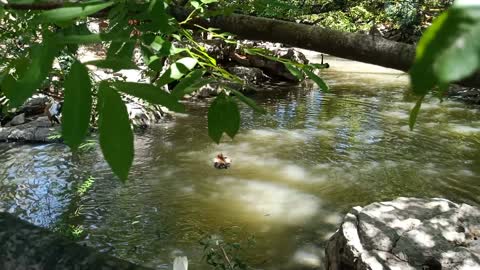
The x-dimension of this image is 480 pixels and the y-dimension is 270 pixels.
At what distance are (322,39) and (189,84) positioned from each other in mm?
264

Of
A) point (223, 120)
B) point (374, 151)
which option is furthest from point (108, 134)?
point (374, 151)

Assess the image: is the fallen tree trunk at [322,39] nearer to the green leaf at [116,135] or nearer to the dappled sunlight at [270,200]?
the green leaf at [116,135]

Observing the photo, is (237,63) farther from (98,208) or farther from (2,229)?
(2,229)

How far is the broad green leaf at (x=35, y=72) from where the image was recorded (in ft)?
1.66

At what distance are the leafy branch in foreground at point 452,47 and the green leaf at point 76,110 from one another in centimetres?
35

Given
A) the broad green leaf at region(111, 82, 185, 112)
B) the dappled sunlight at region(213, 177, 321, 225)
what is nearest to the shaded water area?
the dappled sunlight at region(213, 177, 321, 225)

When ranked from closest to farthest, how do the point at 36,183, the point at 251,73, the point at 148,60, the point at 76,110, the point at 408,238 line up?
1. the point at 76,110
2. the point at 148,60
3. the point at 408,238
4. the point at 36,183
5. the point at 251,73

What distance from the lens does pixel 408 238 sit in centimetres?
332

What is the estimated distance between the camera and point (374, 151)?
7.39 meters

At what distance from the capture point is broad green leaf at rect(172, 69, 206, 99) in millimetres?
776

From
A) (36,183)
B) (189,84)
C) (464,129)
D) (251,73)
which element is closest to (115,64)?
(189,84)

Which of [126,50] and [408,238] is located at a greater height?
[126,50]

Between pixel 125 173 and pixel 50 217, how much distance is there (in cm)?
508

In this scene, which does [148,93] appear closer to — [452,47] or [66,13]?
[66,13]
